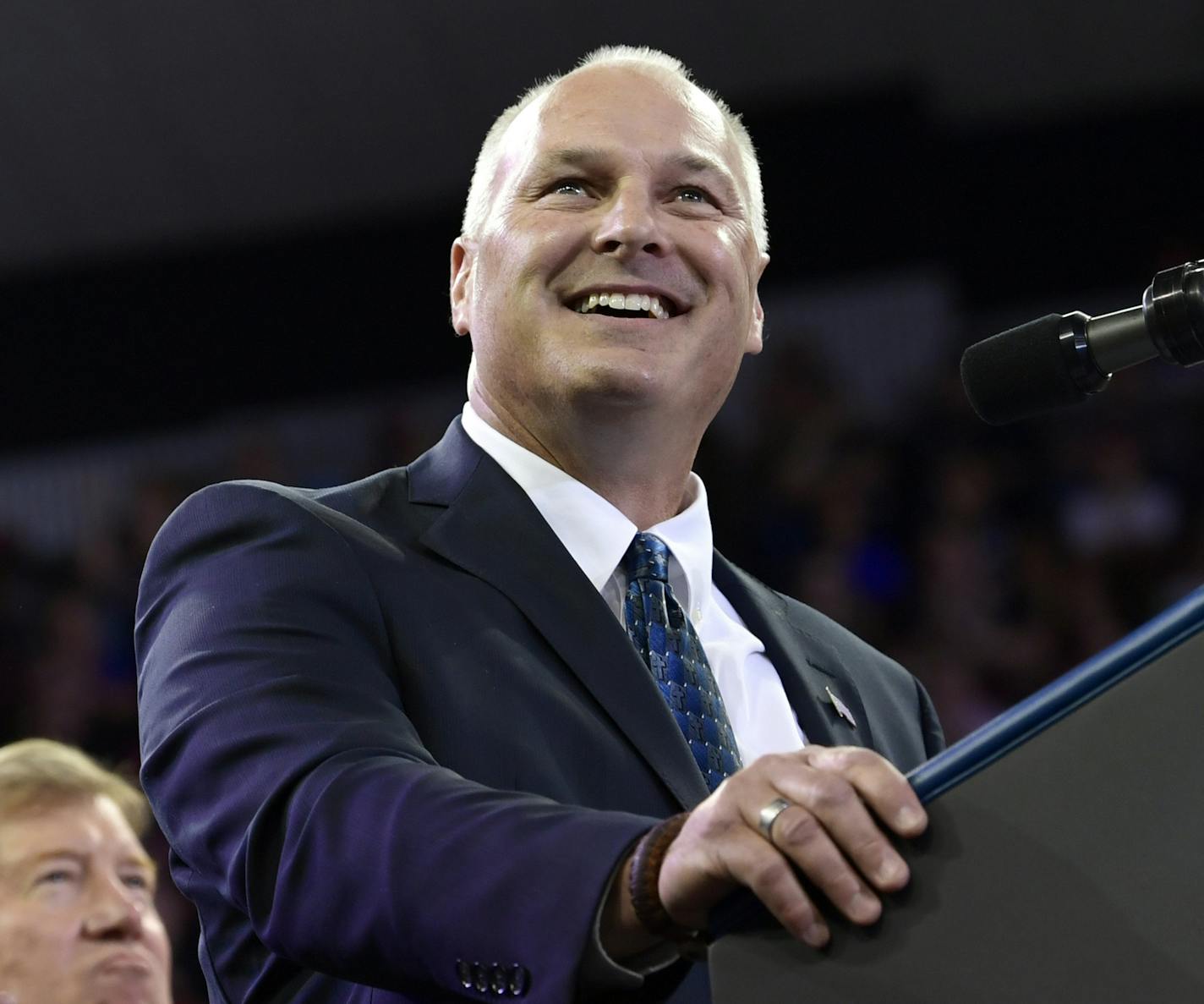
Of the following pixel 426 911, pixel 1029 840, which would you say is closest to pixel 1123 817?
pixel 1029 840

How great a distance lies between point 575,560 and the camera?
159cm

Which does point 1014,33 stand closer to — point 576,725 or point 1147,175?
point 1147,175

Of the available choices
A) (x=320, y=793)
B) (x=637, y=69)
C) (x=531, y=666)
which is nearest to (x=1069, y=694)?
(x=320, y=793)

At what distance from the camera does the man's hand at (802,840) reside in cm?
82

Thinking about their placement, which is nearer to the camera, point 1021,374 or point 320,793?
point 320,793

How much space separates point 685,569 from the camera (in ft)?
5.77

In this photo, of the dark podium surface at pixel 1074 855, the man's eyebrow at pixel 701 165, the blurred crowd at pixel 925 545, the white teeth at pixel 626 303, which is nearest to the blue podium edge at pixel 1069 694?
the dark podium surface at pixel 1074 855

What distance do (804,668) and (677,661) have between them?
0.30 meters

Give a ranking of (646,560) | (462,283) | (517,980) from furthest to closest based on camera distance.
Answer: (462,283)
(646,560)
(517,980)

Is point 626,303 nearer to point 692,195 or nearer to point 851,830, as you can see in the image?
point 692,195

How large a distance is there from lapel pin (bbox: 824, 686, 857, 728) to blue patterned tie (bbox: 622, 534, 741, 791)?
0.78 ft

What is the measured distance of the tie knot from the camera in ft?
5.43

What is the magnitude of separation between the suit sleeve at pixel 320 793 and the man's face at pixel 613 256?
37 cm

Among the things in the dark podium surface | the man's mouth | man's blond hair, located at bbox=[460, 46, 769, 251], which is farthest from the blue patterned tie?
the dark podium surface
